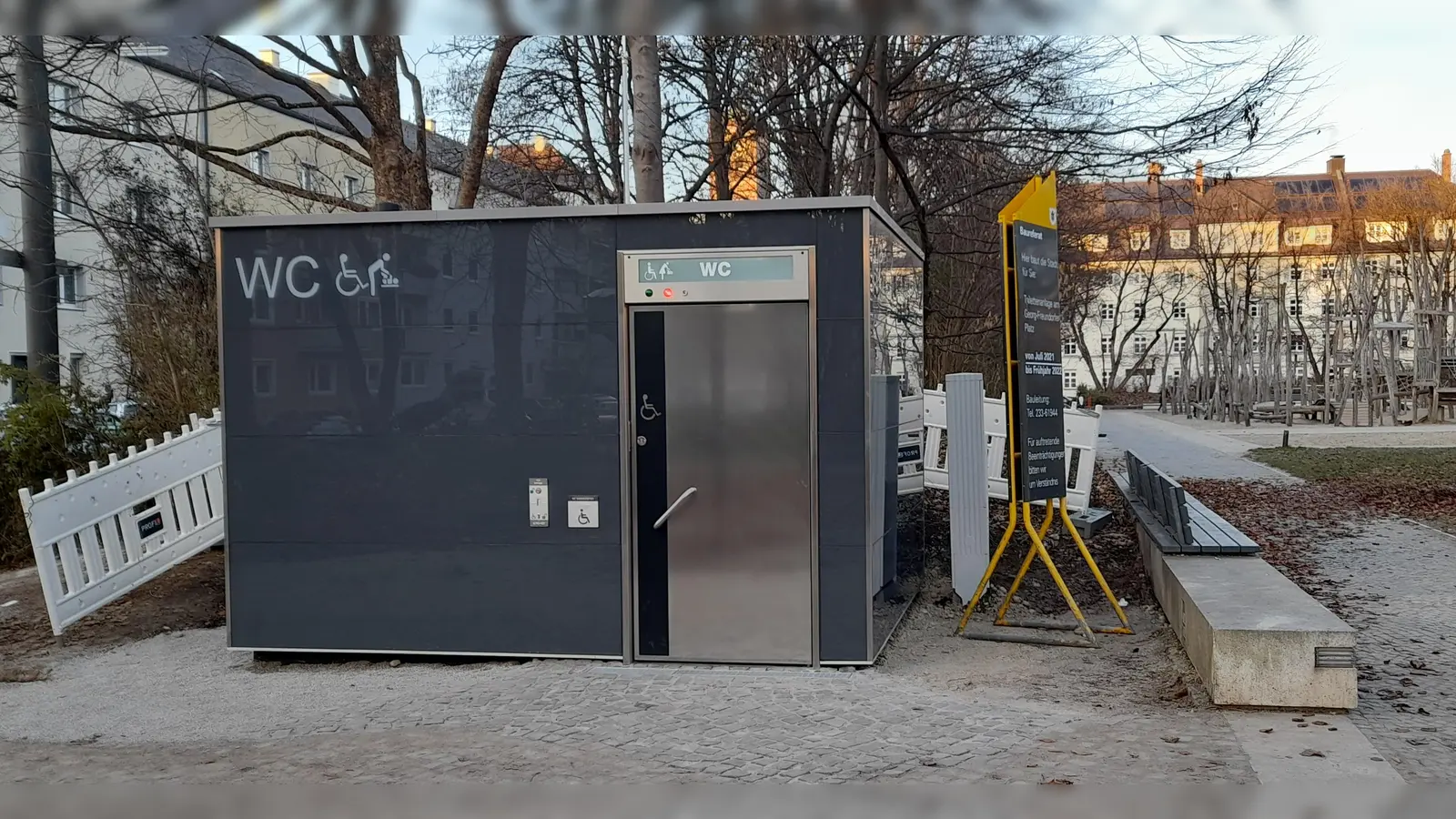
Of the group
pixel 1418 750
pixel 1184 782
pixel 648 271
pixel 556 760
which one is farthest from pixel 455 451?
pixel 1418 750

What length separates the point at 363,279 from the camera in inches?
275

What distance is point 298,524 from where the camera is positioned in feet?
23.5

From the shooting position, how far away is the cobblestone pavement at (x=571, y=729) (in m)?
4.82

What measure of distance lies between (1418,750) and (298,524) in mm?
5856

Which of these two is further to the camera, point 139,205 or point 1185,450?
point 1185,450

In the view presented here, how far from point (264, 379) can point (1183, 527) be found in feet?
19.1

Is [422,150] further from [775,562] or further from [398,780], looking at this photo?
[398,780]

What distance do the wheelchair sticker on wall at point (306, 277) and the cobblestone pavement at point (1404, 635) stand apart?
5.52 metres

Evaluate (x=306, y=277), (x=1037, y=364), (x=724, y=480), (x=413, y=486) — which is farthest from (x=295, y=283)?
(x=1037, y=364)

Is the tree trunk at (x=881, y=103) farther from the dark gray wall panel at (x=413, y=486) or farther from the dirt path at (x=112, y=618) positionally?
the dirt path at (x=112, y=618)

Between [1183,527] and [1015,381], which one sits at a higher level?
[1015,381]

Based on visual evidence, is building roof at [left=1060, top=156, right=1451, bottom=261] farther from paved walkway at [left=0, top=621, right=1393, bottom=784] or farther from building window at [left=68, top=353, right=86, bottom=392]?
building window at [left=68, top=353, right=86, bottom=392]

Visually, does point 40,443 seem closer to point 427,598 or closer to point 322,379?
point 322,379

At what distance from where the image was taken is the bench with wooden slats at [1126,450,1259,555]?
7.76 meters
